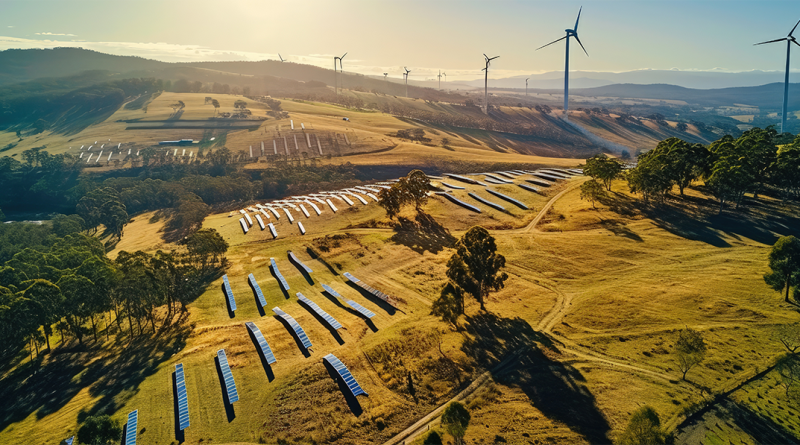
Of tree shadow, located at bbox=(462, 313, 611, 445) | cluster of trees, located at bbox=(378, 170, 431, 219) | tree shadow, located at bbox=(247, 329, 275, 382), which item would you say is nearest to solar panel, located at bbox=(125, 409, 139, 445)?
tree shadow, located at bbox=(247, 329, 275, 382)

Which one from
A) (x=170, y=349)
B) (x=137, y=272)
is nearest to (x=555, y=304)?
(x=170, y=349)

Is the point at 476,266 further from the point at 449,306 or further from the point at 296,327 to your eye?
A: the point at 296,327

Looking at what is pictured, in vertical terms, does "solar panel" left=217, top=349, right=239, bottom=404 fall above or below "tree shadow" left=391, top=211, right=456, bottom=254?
below

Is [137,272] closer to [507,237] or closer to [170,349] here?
[170,349]

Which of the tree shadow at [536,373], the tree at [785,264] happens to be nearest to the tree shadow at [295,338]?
the tree shadow at [536,373]

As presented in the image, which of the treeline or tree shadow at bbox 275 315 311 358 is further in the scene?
the treeline

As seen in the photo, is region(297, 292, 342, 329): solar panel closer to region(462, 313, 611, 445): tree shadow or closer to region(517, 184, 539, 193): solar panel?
region(462, 313, 611, 445): tree shadow

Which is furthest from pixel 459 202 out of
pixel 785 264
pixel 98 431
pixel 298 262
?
pixel 98 431
